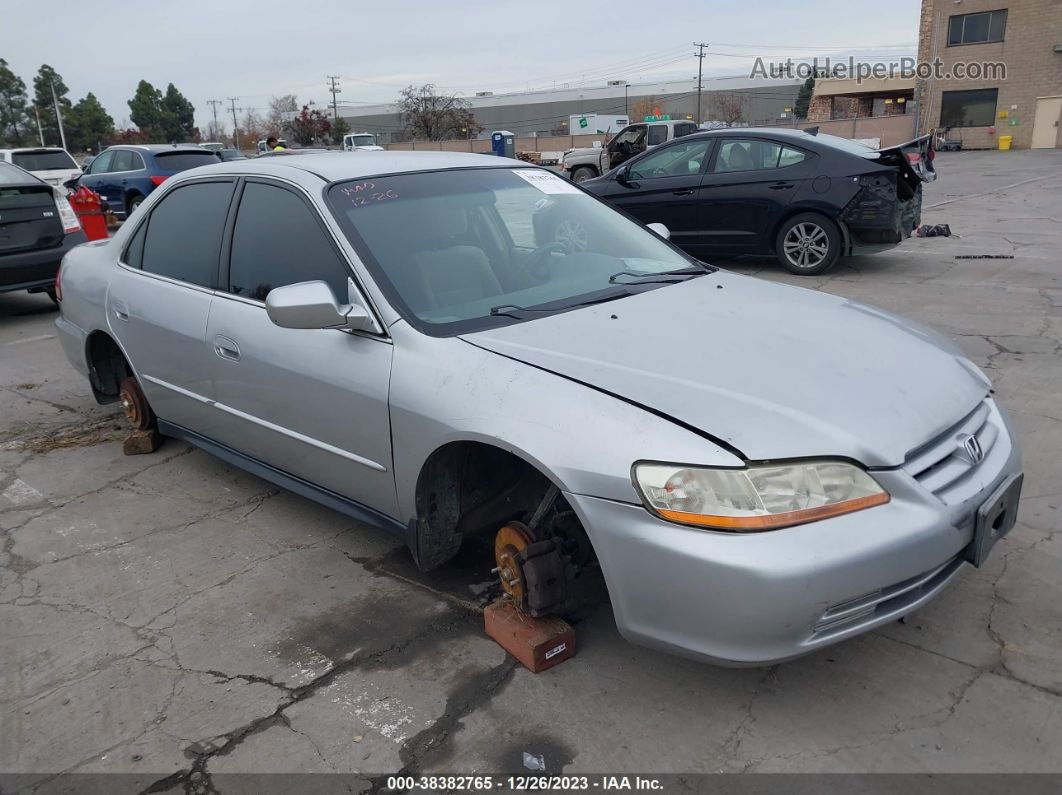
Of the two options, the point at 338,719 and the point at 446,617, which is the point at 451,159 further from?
the point at 338,719

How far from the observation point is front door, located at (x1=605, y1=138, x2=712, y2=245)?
902 centimetres

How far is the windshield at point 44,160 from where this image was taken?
1739cm

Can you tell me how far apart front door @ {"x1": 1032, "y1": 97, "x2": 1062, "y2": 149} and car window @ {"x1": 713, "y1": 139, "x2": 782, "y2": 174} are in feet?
125

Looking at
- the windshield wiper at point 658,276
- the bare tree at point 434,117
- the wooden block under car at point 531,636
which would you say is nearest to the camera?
the wooden block under car at point 531,636

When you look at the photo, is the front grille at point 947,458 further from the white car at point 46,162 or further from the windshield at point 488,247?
the white car at point 46,162

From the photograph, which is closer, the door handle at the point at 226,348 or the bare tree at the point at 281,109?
the door handle at the point at 226,348

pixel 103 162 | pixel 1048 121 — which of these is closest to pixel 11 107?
pixel 103 162

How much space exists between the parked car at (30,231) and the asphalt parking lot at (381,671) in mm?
4710

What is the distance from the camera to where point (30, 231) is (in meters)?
8.10

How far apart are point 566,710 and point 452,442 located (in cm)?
90

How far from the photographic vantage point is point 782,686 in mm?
2537

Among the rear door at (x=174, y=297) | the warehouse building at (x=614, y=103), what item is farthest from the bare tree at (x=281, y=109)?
the rear door at (x=174, y=297)

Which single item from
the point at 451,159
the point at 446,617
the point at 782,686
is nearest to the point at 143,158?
the point at 451,159

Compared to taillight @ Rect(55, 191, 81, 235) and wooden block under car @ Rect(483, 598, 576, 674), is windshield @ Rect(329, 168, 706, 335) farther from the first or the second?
taillight @ Rect(55, 191, 81, 235)
